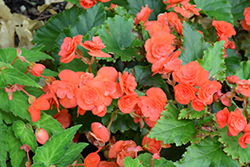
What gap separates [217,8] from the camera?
1.44 m

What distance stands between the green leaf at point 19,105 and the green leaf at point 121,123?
0.36 m

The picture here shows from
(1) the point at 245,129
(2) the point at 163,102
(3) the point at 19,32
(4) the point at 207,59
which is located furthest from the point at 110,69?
(3) the point at 19,32

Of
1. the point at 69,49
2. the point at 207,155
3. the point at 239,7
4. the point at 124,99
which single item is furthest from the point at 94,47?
the point at 239,7

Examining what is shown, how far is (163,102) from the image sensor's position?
3.15 ft

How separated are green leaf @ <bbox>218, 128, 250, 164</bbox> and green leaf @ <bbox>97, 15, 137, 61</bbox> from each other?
53cm

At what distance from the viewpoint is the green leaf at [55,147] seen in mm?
731

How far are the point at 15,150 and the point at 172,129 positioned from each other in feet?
1.93

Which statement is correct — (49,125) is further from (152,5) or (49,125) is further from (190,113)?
(152,5)

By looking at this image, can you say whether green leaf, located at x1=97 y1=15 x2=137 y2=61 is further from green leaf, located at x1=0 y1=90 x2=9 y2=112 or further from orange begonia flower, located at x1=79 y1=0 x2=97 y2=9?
green leaf, located at x1=0 y1=90 x2=9 y2=112

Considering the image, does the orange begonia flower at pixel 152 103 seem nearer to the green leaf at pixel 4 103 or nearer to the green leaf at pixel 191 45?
the green leaf at pixel 191 45

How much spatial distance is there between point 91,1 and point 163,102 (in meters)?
0.65

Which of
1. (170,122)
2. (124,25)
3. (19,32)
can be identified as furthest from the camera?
(19,32)

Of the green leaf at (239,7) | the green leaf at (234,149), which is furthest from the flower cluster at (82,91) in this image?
the green leaf at (239,7)

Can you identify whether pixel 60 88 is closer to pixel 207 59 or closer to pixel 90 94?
pixel 90 94
